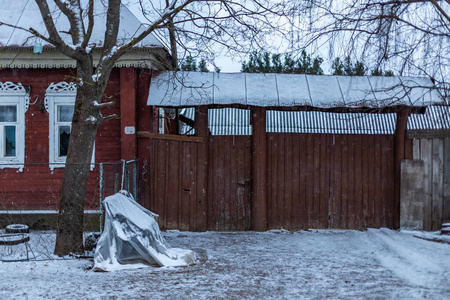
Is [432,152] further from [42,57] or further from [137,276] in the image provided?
[42,57]

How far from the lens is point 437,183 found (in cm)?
1095

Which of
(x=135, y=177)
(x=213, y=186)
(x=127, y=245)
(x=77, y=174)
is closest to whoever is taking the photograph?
(x=127, y=245)

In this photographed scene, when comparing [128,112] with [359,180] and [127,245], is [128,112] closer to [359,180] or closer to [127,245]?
[127,245]

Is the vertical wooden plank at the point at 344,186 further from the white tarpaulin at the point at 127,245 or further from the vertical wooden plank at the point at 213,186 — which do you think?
the white tarpaulin at the point at 127,245

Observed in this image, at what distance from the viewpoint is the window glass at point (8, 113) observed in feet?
36.8

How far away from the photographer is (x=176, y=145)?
1095 cm

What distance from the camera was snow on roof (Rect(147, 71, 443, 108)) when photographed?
10.5 metres

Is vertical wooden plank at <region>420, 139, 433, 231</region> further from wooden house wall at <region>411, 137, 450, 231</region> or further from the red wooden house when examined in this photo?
the red wooden house

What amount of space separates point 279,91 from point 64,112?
16.0ft

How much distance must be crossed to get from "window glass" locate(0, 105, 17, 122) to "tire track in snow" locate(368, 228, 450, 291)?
8.29 m

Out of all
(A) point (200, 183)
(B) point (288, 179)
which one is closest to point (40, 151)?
(A) point (200, 183)

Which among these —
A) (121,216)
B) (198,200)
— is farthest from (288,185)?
(121,216)

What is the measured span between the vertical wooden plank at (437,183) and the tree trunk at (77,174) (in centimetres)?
733

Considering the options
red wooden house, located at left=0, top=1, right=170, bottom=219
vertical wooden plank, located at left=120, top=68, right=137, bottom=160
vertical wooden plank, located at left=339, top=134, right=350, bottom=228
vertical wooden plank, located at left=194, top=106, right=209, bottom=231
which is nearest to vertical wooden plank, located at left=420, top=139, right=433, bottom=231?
vertical wooden plank, located at left=339, top=134, right=350, bottom=228
